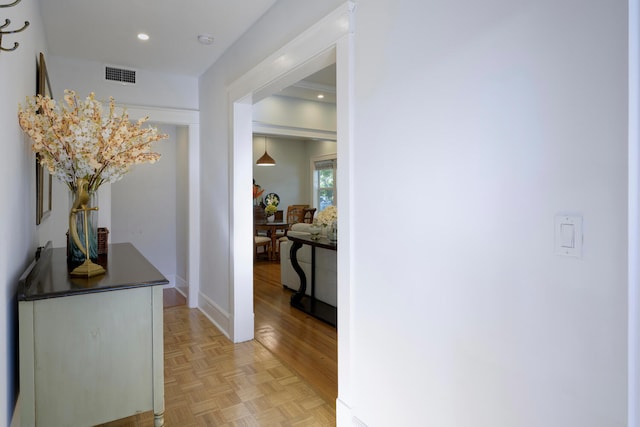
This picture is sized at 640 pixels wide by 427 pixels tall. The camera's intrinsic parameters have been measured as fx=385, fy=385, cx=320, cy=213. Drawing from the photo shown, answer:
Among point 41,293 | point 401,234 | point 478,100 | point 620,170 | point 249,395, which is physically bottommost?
point 249,395

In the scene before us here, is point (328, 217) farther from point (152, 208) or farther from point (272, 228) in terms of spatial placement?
point (272, 228)

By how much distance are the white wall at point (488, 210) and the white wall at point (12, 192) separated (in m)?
1.41

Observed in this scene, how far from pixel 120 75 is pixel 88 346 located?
10.3 ft

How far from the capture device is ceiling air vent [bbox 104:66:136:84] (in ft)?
12.7

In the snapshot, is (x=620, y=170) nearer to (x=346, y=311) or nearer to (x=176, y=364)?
(x=346, y=311)

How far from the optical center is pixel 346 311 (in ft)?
6.47

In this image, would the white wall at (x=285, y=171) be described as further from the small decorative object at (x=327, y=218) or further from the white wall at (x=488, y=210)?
the white wall at (x=488, y=210)

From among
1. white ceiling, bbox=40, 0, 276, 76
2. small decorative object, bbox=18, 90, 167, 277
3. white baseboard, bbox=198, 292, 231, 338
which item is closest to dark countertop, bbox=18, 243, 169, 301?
small decorative object, bbox=18, 90, 167, 277

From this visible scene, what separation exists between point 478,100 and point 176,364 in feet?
8.93

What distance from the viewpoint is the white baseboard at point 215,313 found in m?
3.53

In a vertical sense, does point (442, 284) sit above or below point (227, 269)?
above

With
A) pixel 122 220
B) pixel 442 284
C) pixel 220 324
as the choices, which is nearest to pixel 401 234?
pixel 442 284

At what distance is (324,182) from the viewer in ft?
29.7

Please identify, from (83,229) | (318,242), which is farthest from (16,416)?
(318,242)
